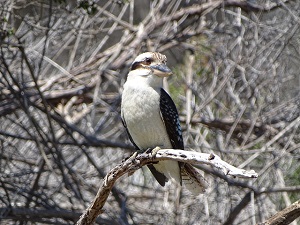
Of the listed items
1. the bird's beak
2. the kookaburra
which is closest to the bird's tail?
the kookaburra

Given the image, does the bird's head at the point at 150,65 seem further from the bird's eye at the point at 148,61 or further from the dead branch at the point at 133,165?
the dead branch at the point at 133,165

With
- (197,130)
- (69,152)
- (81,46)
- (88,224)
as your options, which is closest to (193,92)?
(197,130)

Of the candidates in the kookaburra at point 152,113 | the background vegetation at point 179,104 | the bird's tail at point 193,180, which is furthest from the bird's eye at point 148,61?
the background vegetation at point 179,104

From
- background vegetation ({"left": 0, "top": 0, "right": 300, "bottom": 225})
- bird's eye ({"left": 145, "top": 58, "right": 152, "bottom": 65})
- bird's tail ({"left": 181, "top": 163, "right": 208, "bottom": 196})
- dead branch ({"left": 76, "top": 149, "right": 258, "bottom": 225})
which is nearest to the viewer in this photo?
dead branch ({"left": 76, "top": 149, "right": 258, "bottom": 225})

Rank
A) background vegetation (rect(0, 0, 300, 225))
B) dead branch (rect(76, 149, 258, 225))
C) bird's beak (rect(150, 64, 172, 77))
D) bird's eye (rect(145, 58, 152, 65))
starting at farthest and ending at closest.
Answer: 1. background vegetation (rect(0, 0, 300, 225))
2. bird's eye (rect(145, 58, 152, 65))
3. bird's beak (rect(150, 64, 172, 77))
4. dead branch (rect(76, 149, 258, 225))

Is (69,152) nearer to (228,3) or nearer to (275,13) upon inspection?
(228,3)

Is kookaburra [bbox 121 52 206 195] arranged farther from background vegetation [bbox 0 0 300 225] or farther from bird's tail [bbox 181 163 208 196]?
background vegetation [bbox 0 0 300 225]

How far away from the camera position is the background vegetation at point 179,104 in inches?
235

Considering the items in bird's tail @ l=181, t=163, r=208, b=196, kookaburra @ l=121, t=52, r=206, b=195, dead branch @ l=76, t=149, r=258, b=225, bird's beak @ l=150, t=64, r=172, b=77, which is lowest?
dead branch @ l=76, t=149, r=258, b=225

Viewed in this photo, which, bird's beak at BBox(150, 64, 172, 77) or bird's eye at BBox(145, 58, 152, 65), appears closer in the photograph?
bird's beak at BBox(150, 64, 172, 77)

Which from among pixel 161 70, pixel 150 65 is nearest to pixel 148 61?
pixel 150 65

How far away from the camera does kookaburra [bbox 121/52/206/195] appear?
465 centimetres

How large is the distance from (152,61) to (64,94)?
2118mm

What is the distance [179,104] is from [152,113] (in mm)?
2372
